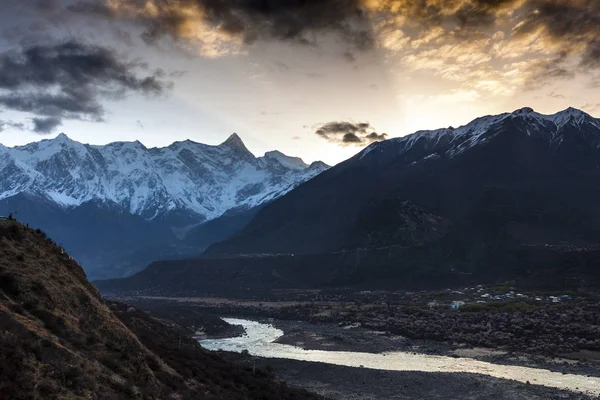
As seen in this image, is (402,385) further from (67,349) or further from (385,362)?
(67,349)

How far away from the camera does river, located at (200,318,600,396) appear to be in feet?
205

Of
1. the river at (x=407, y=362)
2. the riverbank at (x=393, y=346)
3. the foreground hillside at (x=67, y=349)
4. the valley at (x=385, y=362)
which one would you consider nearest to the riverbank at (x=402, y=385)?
the valley at (x=385, y=362)

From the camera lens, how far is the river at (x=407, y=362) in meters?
62.4

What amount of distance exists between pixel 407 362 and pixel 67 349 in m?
60.2

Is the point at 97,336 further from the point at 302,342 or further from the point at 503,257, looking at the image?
the point at 503,257

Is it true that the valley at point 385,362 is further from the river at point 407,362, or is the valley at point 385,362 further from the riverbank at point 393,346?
the river at point 407,362

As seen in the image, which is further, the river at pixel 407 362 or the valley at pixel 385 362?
the river at pixel 407 362

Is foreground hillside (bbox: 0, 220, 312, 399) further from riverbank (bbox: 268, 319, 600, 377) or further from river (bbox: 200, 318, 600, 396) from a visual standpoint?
riverbank (bbox: 268, 319, 600, 377)

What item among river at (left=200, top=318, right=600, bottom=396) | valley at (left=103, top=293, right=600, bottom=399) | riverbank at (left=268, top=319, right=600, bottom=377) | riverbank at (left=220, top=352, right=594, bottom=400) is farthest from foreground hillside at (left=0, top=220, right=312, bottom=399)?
riverbank at (left=268, top=319, right=600, bottom=377)

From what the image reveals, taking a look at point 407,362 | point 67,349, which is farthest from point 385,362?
point 67,349

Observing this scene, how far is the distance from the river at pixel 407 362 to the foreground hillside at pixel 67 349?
3221cm

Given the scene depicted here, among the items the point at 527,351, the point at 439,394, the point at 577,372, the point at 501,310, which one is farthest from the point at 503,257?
the point at 439,394

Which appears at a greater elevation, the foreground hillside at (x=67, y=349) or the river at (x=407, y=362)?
the foreground hillside at (x=67, y=349)

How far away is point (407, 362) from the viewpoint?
255 ft
